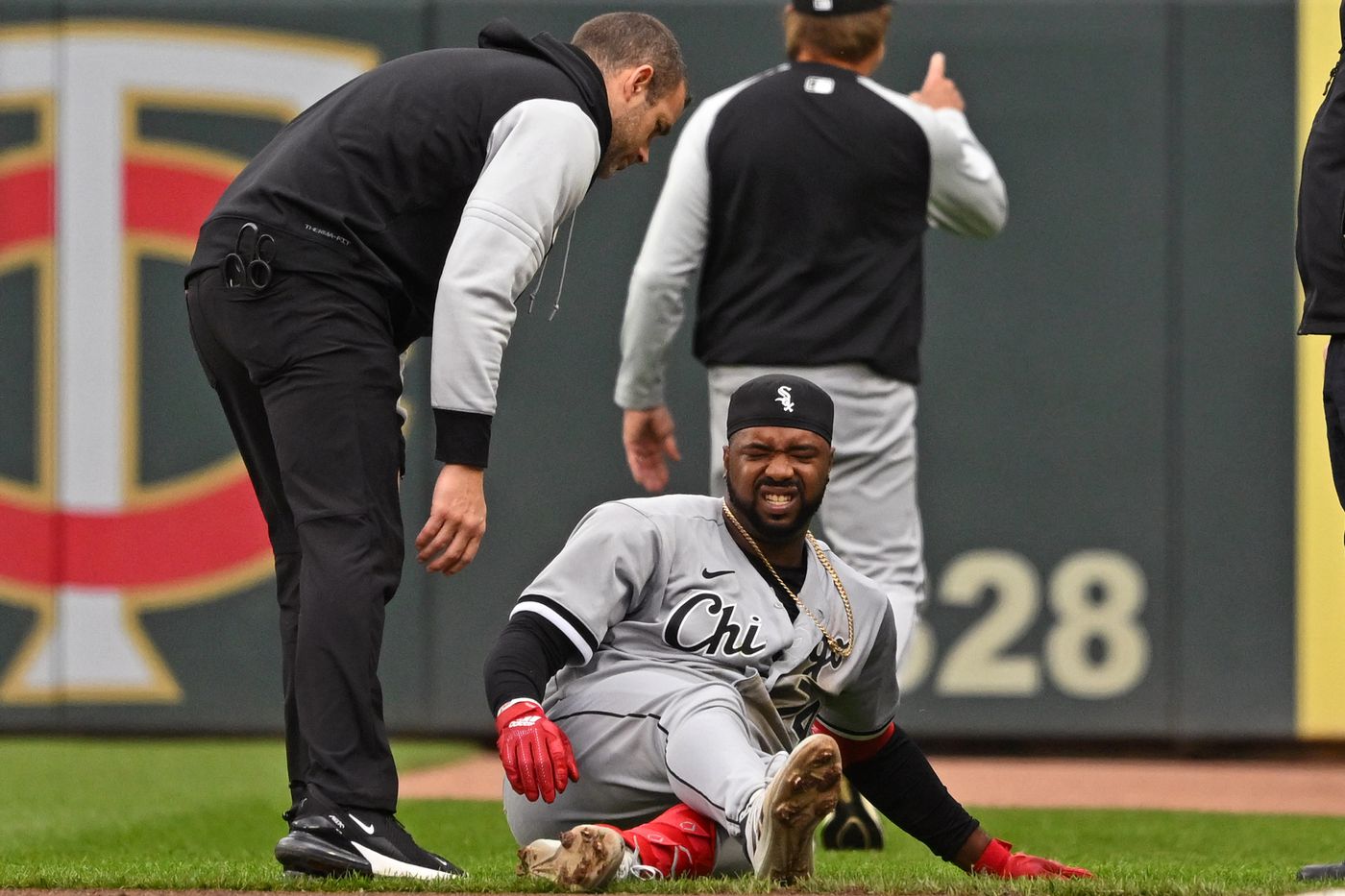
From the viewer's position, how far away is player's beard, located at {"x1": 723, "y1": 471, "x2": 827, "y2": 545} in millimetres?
3557

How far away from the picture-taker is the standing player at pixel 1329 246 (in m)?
Result: 3.48

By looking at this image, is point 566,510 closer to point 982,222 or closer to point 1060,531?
point 1060,531

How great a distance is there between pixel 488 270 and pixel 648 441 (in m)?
1.68

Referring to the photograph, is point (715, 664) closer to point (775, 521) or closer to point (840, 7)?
point (775, 521)

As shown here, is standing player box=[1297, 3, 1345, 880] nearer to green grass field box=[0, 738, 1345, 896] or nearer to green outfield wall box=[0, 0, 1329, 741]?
green grass field box=[0, 738, 1345, 896]

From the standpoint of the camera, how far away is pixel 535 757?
306 centimetres

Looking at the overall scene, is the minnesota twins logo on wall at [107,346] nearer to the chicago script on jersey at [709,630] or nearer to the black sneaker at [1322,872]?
the chicago script on jersey at [709,630]

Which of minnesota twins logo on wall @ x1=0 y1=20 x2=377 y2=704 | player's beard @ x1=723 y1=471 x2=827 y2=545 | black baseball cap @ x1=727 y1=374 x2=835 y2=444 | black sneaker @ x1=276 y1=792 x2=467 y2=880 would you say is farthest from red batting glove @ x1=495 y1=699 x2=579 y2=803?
minnesota twins logo on wall @ x1=0 y1=20 x2=377 y2=704

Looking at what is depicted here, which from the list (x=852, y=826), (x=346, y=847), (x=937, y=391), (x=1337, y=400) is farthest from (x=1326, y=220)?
(x=937, y=391)

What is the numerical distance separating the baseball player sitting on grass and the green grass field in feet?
0.49

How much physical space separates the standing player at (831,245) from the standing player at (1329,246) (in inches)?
50.3

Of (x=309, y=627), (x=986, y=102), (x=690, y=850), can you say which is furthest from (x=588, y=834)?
(x=986, y=102)

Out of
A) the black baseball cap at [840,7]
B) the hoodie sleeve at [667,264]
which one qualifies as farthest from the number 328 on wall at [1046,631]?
the black baseball cap at [840,7]

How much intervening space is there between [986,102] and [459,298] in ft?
13.4
